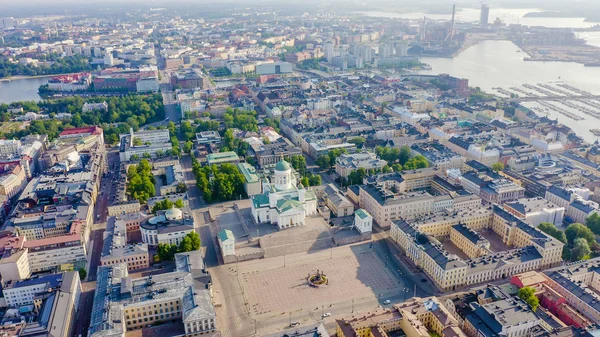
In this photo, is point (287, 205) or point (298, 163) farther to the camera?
point (298, 163)

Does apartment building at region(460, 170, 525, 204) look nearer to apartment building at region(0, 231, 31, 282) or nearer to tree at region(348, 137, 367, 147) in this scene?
tree at region(348, 137, 367, 147)

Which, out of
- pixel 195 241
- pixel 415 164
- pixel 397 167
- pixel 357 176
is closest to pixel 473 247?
pixel 357 176

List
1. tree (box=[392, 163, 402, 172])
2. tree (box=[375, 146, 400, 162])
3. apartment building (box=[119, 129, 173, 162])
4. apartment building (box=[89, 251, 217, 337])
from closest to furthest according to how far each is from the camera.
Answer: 1. apartment building (box=[89, 251, 217, 337])
2. tree (box=[392, 163, 402, 172])
3. tree (box=[375, 146, 400, 162])
4. apartment building (box=[119, 129, 173, 162])

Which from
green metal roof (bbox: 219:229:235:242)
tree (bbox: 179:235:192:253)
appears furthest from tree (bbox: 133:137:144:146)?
green metal roof (bbox: 219:229:235:242)

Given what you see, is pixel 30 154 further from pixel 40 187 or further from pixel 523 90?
pixel 523 90

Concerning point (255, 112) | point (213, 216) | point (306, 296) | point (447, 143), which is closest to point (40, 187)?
point (213, 216)

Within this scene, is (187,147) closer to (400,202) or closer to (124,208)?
(124,208)
